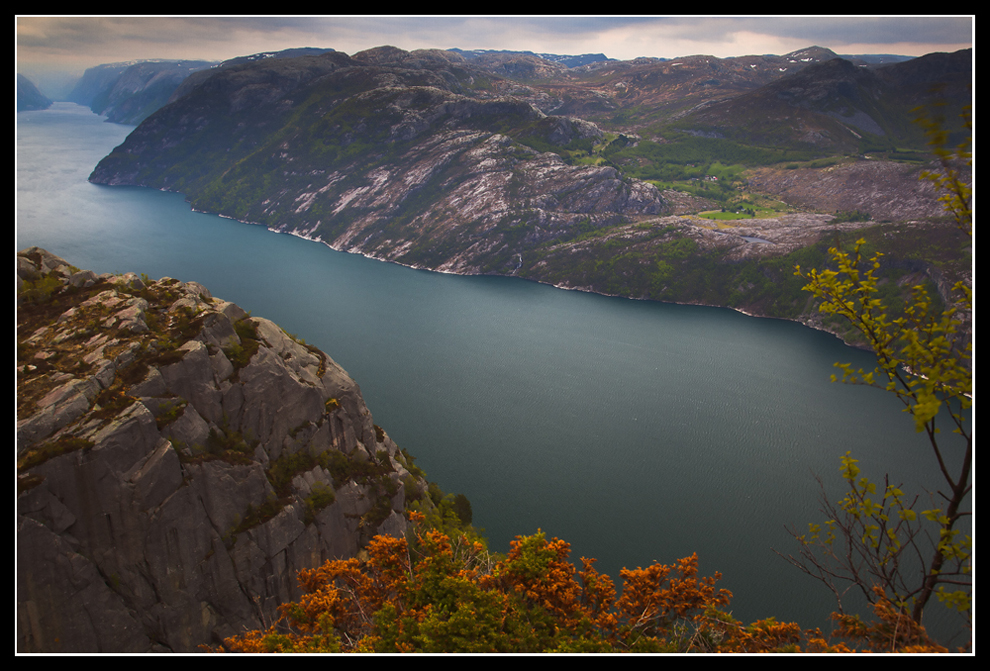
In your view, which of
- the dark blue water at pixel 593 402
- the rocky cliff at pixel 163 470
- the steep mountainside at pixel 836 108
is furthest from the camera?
the steep mountainside at pixel 836 108

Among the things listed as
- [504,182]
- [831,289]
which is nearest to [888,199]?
[504,182]

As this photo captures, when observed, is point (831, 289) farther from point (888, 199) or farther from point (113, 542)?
point (888, 199)

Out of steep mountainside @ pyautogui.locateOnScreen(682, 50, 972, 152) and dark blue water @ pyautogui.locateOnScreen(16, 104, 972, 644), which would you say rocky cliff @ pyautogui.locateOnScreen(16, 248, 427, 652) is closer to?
dark blue water @ pyautogui.locateOnScreen(16, 104, 972, 644)

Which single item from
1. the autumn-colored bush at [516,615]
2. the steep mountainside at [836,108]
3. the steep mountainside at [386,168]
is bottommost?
the autumn-colored bush at [516,615]

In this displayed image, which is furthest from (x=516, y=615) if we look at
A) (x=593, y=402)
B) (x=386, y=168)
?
(x=386, y=168)

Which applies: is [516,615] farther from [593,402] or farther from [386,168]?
[386,168]

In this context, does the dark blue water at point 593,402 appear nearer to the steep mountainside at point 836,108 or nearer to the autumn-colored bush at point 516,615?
the autumn-colored bush at point 516,615

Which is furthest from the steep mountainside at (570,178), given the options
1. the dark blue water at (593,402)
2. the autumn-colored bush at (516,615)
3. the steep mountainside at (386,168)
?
the autumn-colored bush at (516,615)
